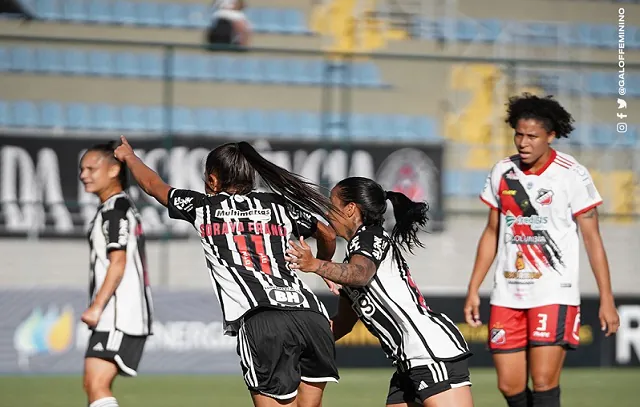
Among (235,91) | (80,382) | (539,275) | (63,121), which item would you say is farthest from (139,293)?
(235,91)

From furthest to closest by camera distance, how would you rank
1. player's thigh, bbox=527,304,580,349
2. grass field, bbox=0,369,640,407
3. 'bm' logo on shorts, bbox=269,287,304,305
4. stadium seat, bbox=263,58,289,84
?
stadium seat, bbox=263,58,289,84
grass field, bbox=0,369,640,407
player's thigh, bbox=527,304,580,349
'bm' logo on shorts, bbox=269,287,304,305

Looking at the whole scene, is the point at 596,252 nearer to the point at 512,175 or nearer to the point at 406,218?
the point at 512,175

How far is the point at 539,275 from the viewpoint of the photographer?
258 inches

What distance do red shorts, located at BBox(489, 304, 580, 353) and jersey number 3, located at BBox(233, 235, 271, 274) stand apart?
6.79 ft

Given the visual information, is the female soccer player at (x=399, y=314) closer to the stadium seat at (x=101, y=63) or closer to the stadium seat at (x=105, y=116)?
the stadium seat at (x=105, y=116)

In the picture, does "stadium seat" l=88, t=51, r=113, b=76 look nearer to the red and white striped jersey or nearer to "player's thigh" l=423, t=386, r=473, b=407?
the red and white striped jersey

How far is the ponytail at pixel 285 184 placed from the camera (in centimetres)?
510

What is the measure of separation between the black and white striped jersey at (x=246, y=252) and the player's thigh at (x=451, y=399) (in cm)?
69

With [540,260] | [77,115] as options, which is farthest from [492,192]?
[77,115]

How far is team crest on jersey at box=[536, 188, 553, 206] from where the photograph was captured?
6539mm

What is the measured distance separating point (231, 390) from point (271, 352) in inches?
202

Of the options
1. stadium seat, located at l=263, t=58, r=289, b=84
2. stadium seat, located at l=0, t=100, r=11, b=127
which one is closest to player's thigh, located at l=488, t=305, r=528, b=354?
stadium seat, located at l=0, t=100, r=11, b=127

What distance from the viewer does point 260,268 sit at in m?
5.01

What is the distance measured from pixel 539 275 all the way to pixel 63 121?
978 centimetres
